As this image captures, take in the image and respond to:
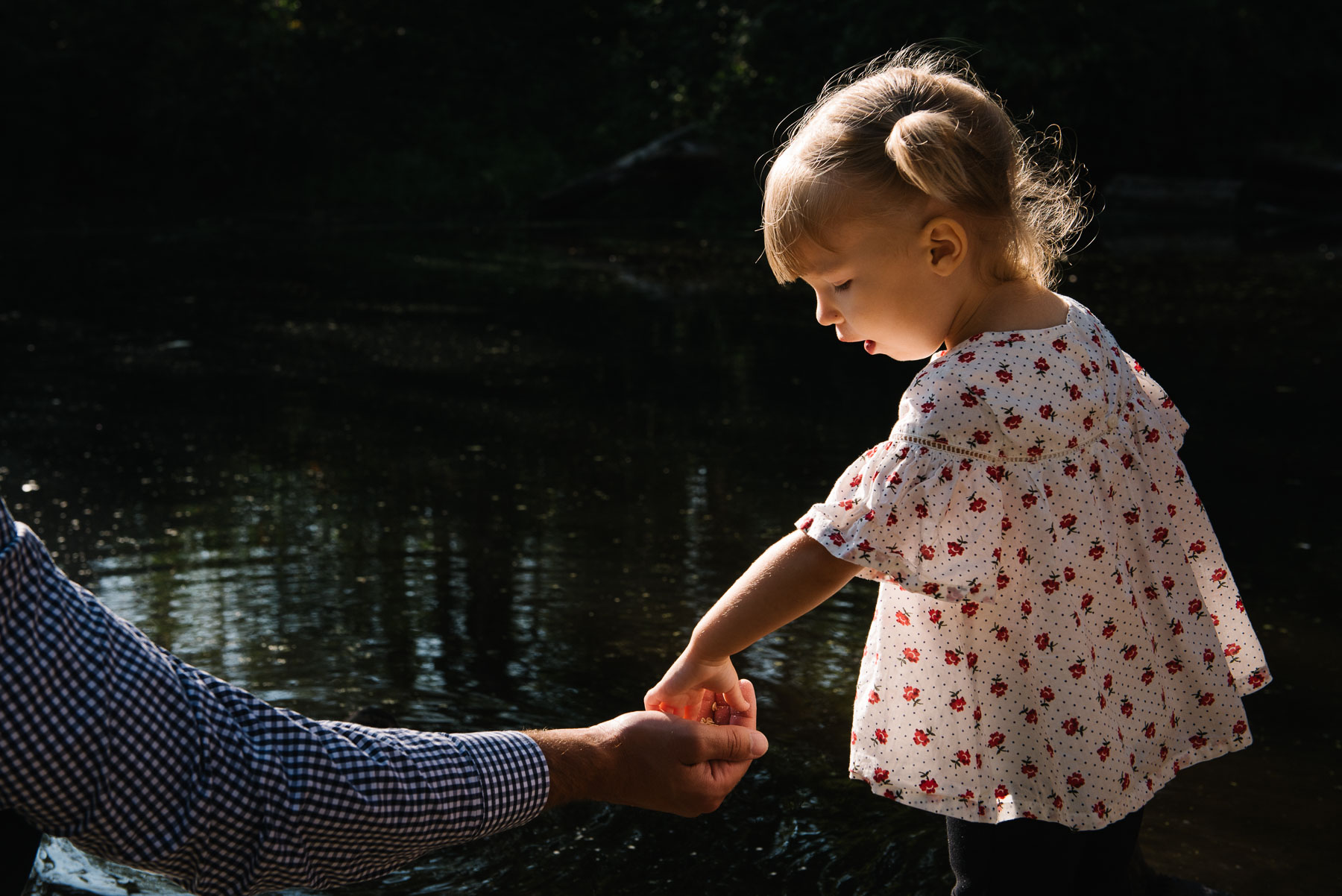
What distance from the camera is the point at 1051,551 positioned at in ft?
5.47

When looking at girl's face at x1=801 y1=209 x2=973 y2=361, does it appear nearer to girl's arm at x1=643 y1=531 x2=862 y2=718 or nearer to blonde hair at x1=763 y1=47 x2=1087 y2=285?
blonde hair at x1=763 y1=47 x2=1087 y2=285

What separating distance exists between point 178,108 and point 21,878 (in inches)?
611

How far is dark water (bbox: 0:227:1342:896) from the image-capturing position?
7.89ft

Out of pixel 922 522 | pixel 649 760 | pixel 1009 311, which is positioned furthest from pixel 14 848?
pixel 1009 311

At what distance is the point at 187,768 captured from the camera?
1236 millimetres

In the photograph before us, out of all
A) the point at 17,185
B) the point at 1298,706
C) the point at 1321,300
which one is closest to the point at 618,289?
the point at 1321,300

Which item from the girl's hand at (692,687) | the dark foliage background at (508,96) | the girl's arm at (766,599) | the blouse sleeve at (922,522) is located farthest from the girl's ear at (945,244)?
the dark foliage background at (508,96)

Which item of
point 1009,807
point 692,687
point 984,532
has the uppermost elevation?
point 984,532

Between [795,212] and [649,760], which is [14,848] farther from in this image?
[795,212]

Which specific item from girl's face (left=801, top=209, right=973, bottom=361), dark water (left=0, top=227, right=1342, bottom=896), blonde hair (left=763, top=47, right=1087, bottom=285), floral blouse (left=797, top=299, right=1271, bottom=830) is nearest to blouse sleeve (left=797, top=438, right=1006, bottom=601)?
floral blouse (left=797, top=299, right=1271, bottom=830)

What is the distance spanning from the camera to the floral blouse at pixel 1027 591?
1633mm

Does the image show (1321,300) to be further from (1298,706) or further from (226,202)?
(226,202)

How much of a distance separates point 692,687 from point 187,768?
0.74m

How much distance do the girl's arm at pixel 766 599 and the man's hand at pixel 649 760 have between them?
0.09m
